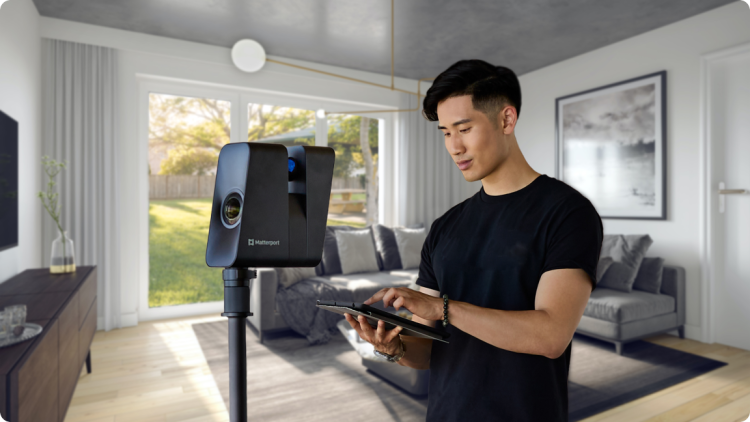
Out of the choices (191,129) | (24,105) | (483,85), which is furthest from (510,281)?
(191,129)

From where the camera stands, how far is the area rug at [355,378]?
7.16 feet

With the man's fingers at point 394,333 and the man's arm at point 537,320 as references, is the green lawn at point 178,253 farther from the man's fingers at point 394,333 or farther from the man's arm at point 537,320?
the man's arm at point 537,320

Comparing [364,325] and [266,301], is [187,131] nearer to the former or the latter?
[266,301]

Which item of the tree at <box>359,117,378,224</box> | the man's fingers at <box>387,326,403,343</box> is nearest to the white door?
the tree at <box>359,117,378,224</box>

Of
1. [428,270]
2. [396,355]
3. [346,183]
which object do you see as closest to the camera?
[396,355]

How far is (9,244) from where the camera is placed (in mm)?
2354

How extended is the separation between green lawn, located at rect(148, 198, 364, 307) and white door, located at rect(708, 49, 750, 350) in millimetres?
4174

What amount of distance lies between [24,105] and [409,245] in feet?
10.7

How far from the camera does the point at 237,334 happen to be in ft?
1.59

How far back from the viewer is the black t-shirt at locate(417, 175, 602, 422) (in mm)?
754

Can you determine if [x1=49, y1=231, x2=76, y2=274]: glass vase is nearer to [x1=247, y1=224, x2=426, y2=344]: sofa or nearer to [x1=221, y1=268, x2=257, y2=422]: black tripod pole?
[x1=247, y1=224, x2=426, y2=344]: sofa

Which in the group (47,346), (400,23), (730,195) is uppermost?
(400,23)

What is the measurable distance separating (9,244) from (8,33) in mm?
1209

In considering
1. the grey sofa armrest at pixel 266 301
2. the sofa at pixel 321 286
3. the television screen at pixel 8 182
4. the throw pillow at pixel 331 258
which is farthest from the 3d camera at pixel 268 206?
the throw pillow at pixel 331 258
